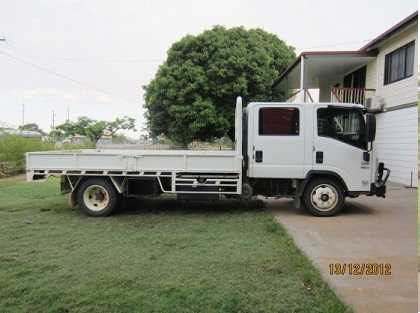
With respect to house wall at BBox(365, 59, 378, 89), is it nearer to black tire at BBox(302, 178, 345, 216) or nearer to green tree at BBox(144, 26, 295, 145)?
Result: green tree at BBox(144, 26, 295, 145)

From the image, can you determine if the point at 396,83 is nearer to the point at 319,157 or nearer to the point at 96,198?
the point at 319,157

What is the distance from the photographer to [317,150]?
6.82 m

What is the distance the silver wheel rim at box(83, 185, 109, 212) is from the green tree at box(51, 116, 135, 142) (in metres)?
45.9

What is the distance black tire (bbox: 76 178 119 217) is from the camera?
697cm

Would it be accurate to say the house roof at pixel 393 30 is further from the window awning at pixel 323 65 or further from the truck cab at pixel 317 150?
the truck cab at pixel 317 150

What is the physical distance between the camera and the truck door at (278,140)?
6.84 meters

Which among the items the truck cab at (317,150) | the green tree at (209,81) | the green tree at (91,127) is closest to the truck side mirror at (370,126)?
the truck cab at (317,150)

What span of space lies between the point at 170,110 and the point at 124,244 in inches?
547

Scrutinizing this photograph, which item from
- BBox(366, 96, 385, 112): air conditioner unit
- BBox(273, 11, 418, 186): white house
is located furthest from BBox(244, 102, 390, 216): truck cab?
BBox(366, 96, 385, 112): air conditioner unit

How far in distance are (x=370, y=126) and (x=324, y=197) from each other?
1.59 metres

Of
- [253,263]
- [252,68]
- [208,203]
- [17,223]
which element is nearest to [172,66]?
[252,68]

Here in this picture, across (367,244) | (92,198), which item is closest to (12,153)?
(92,198)

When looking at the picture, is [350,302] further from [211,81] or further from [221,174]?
[211,81]

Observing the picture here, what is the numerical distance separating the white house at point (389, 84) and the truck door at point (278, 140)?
13.8ft
